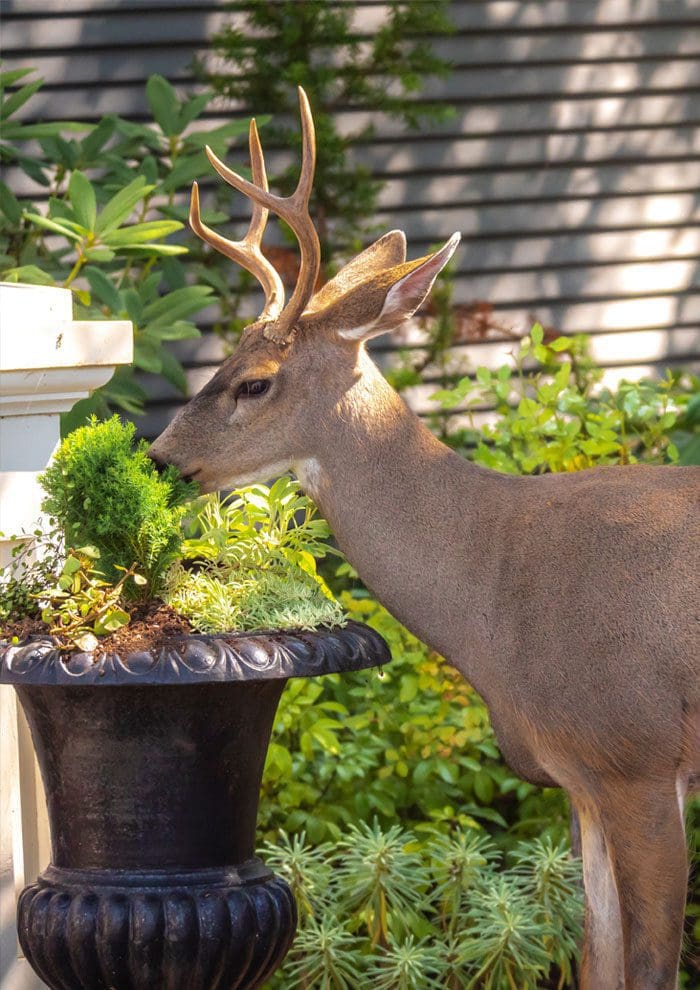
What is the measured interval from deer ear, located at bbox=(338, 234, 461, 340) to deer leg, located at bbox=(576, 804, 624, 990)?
4.35 feet

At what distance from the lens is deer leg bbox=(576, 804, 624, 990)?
11.7ft

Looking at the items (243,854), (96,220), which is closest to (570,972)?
(243,854)

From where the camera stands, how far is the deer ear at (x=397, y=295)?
11.0ft

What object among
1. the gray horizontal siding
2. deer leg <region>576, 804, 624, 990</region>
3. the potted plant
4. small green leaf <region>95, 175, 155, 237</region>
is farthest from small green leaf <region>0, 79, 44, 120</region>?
deer leg <region>576, 804, 624, 990</region>

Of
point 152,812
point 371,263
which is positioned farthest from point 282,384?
point 152,812

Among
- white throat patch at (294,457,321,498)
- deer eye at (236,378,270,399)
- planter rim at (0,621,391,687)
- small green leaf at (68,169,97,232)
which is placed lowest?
planter rim at (0,621,391,687)

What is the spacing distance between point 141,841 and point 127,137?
3.64 meters

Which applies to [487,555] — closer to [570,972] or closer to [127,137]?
[570,972]

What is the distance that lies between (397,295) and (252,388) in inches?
16.7

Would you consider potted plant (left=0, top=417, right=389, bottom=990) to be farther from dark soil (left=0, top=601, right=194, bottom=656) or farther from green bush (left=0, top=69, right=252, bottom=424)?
green bush (left=0, top=69, right=252, bottom=424)

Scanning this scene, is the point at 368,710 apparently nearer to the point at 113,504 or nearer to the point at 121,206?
the point at 121,206

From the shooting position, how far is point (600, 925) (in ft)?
11.9

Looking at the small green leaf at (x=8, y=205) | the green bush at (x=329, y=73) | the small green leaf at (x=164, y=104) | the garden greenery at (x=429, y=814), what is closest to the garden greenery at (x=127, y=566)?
the garden greenery at (x=429, y=814)

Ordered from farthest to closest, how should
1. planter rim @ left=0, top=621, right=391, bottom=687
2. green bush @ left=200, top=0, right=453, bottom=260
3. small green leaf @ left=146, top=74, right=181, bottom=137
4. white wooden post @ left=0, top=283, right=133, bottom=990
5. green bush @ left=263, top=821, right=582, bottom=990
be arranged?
green bush @ left=200, top=0, right=453, bottom=260, small green leaf @ left=146, top=74, right=181, bottom=137, green bush @ left=263, top=821, right=582, bottom=990, white wooden post @ left=0, top=283, right=133, bottom=990, planter rim @ left=0, top=621, right=391, bottom=687
